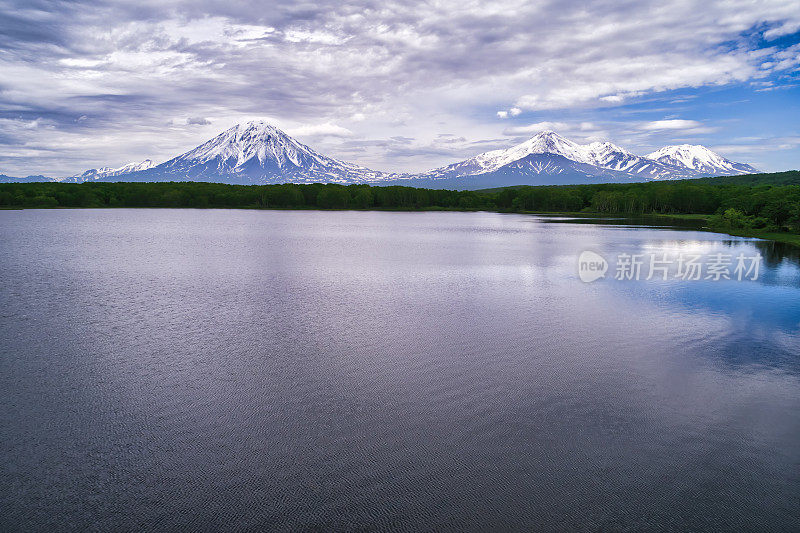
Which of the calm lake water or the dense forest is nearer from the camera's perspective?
the calm lake water

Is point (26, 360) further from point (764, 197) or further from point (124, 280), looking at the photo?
point (764, 197)

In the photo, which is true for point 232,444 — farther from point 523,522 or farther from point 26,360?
point 26,360

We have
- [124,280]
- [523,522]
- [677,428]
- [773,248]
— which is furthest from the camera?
[773,248]

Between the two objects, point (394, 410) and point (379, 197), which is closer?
point (394, 410)

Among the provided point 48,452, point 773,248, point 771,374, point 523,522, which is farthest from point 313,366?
point 773,248

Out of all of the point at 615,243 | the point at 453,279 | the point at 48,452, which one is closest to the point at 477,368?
the point at 48,452

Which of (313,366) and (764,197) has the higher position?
(764,197)

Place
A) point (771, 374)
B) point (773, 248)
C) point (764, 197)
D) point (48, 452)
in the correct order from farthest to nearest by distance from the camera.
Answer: point (764, 197) < point (773, 248) < point (771, 374) < point (48, 452)

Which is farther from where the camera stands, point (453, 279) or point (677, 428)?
point (453, 279)
